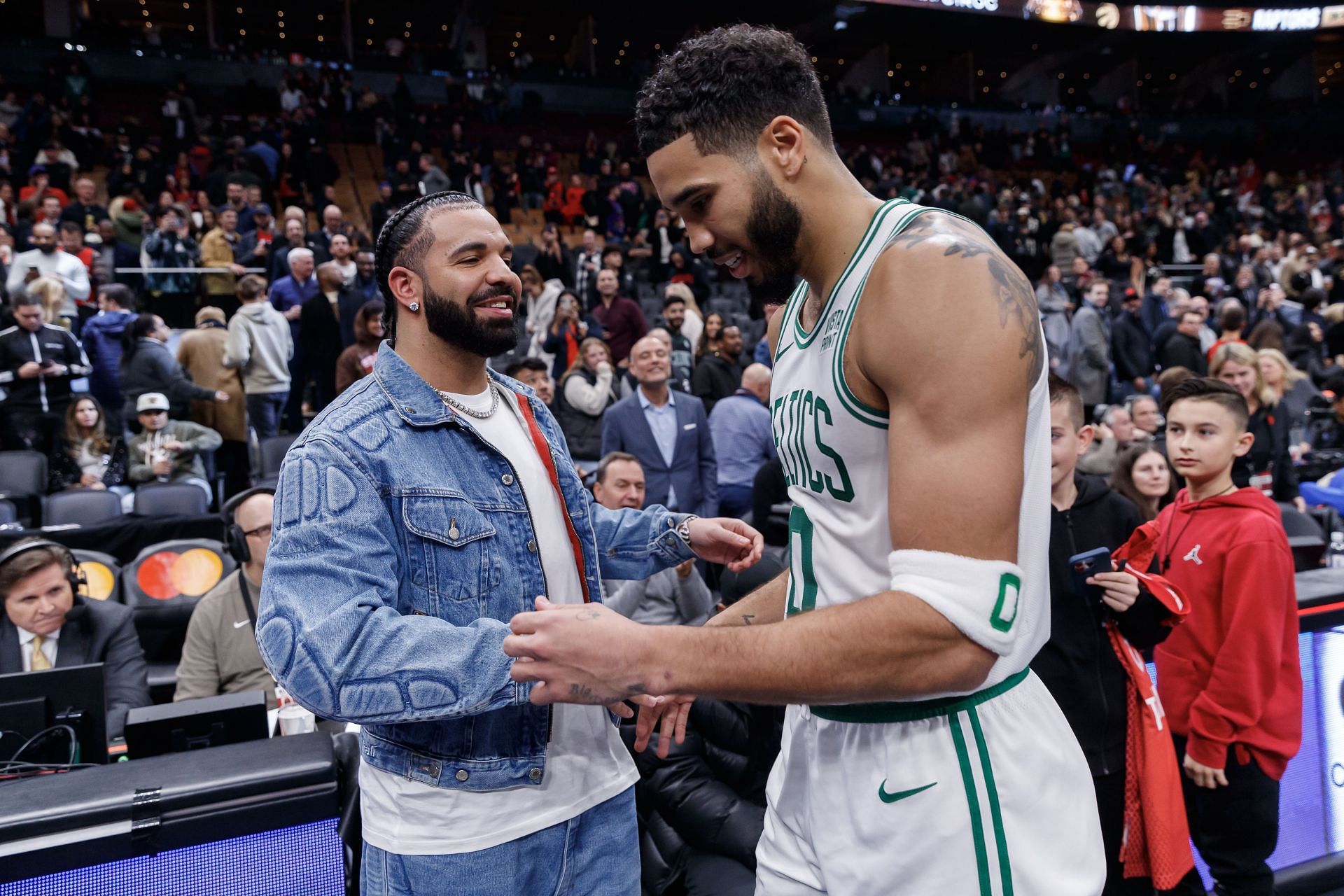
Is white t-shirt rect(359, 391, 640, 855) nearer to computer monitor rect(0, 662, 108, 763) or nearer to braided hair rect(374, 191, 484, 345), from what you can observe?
braided hair rect(374, 191, 484, 345)

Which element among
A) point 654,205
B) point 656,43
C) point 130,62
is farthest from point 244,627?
point 656,43

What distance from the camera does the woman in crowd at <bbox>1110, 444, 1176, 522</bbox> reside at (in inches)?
212

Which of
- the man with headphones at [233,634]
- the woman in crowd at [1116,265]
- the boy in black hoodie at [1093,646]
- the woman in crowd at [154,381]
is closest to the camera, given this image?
the boy in black hoodie at [1093,646]

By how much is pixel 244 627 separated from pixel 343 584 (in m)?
2.93

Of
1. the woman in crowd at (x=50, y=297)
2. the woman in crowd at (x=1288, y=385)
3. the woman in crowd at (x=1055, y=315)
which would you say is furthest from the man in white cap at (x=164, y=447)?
the woman in crowd at (x=1055, y=315)

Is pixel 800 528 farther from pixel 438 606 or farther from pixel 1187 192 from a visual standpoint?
pixel 1187 192

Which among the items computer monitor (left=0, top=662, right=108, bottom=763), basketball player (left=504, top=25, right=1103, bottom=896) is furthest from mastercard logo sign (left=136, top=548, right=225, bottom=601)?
basketball player (left=504, top=25, right=1103, bottom=896)

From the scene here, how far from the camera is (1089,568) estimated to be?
2594 mm

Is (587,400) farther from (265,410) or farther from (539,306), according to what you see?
(265,410)

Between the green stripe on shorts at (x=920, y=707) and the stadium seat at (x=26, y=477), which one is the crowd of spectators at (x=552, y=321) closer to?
the stadium seat at (x=26, y=477)

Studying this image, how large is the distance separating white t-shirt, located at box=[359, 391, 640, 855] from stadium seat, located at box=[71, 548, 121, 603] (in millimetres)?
4264

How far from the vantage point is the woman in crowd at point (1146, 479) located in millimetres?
5379

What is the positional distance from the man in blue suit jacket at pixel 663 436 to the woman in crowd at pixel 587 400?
0.82 meters

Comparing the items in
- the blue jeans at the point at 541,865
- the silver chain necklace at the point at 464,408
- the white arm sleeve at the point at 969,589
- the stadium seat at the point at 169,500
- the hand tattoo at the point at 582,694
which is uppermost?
the silver chain necklace at the point at 464,408
